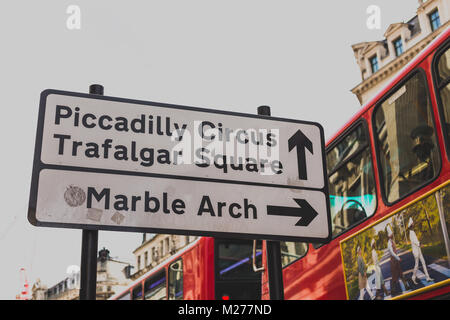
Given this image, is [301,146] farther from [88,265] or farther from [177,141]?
[88,265]

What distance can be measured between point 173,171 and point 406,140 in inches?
120

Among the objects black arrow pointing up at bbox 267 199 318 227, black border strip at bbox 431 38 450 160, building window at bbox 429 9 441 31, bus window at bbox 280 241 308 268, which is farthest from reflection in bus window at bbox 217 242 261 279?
building window at bbox 429 9 441 31

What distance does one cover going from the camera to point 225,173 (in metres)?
2.74

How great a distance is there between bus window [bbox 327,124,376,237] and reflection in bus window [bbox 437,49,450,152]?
114cm

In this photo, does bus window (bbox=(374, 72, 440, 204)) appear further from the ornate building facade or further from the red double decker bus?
the ornate building facade

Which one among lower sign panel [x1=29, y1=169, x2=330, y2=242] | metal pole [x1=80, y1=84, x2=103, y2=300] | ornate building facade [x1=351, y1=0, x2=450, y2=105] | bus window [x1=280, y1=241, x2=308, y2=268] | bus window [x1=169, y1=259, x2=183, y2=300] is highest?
ornate building facade [x1=351, y1=0, x2=450, y2=105]

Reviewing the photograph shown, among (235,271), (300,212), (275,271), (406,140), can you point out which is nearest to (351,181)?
(406,140)

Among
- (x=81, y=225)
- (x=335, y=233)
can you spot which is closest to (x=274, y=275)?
(x=81, y=225)

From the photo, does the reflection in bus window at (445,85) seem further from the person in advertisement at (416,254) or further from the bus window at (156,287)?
the bus window at (156,287)

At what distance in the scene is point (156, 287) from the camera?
11.0m

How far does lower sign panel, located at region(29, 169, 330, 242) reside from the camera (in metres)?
2.42

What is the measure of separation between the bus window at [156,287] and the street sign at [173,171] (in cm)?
801
